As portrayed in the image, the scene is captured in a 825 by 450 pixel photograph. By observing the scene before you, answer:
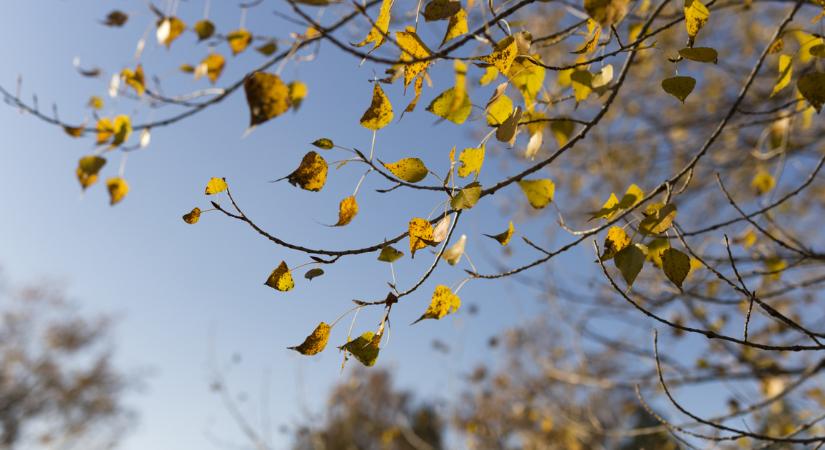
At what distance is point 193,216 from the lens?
741 mm

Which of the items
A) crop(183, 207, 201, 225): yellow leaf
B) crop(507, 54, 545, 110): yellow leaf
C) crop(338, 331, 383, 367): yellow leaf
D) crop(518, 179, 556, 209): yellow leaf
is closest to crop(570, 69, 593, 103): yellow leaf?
crop(507, 54, 545, 110): yellow leaf

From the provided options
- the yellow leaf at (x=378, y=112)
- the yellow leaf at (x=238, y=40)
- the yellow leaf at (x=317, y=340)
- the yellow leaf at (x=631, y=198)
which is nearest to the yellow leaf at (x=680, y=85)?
the yellow leaf at (x=631, y=198)

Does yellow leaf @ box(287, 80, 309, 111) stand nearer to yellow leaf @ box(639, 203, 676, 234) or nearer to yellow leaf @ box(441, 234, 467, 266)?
yellow leaf @ box(441, 234, 467, 266)

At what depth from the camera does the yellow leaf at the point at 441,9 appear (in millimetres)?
731

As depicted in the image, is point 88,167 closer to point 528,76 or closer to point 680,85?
point 528,76

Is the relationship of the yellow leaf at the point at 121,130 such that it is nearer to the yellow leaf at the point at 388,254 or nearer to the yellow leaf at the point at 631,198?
the yellow leaf at the point at 388,254

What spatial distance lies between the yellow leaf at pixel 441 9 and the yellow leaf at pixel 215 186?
375mm

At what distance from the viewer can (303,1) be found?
0.71m

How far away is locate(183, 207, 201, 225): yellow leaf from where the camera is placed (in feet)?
2.43

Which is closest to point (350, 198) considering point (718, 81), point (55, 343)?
point (718, 81)

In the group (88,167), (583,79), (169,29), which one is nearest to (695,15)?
(583,79)

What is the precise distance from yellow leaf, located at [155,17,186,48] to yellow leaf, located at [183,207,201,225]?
0.50m

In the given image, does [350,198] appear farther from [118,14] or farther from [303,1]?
[118,14]

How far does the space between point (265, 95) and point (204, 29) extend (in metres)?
0.56
